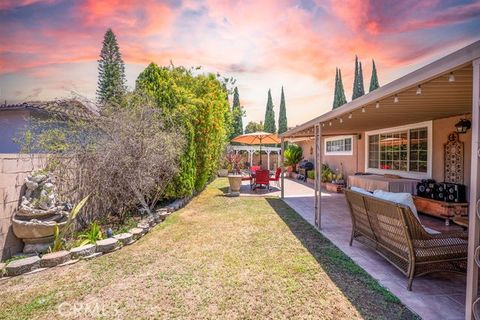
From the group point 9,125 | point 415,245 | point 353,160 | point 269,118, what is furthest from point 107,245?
point 269,118

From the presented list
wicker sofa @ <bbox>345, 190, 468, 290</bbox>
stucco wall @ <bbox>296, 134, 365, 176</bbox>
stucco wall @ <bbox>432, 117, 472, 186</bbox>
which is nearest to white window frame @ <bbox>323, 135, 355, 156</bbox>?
stucco wall @ <bbox>296, 134, 365, 176</bbox>

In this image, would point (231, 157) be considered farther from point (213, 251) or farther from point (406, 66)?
point (213, 251)

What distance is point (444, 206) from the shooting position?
6402 mm

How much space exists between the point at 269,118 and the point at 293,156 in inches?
845

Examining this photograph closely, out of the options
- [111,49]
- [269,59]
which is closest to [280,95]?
[111,49]

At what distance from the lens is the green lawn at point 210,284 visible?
2854mm

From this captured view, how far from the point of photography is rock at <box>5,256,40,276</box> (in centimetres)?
373

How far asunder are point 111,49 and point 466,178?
3237cm

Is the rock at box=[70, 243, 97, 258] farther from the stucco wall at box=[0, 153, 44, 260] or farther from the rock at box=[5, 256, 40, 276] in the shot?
the stucco wall at box=[0, 153, 44, 260]

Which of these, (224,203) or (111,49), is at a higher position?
(111,49)

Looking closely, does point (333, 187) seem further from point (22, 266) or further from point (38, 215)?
point (22, 266)

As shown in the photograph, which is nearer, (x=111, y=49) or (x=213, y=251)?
(x=213, y=251)

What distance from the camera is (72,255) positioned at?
13.9 ft

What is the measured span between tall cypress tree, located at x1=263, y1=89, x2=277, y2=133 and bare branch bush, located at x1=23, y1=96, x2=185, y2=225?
32937 mm
